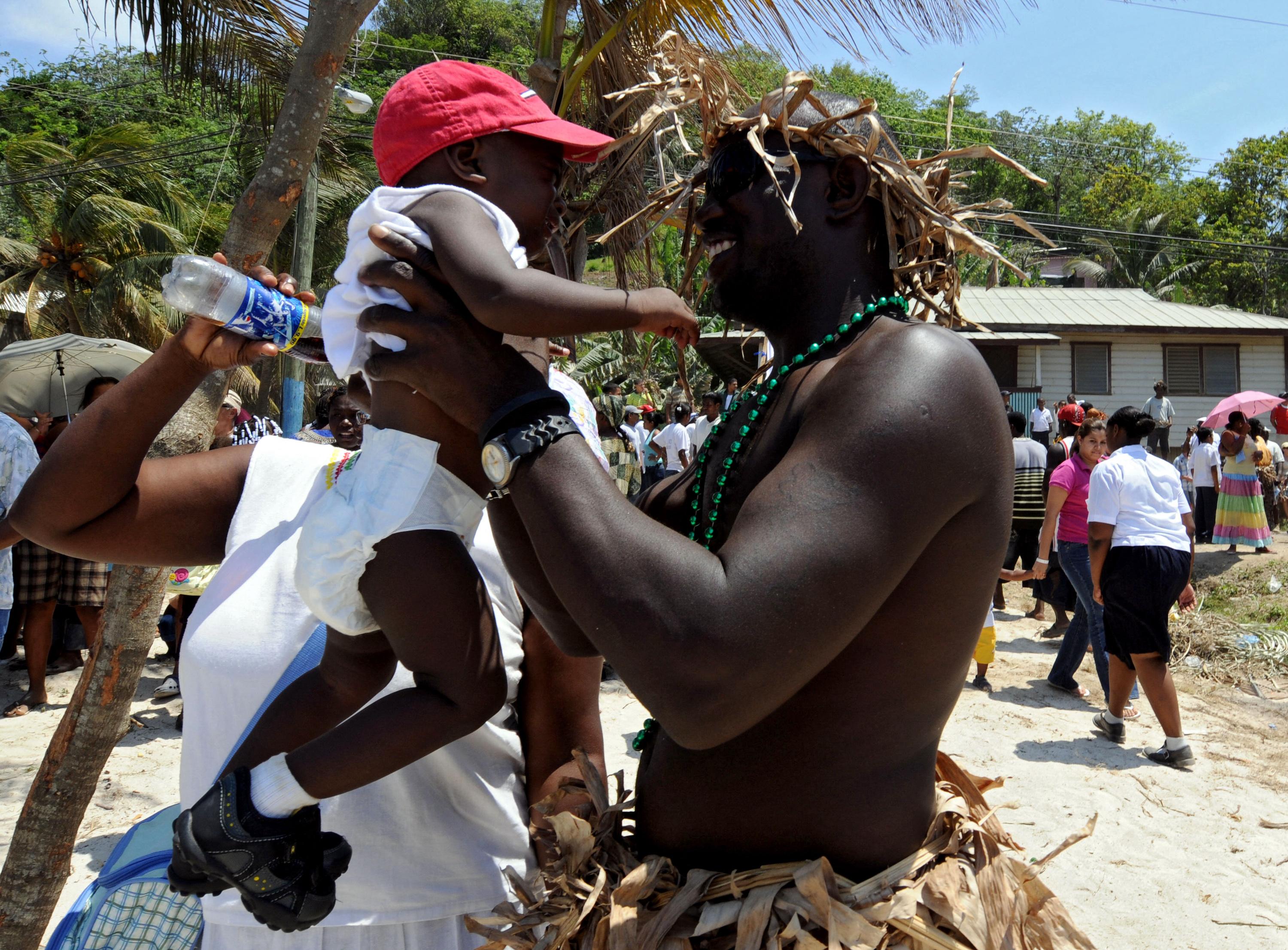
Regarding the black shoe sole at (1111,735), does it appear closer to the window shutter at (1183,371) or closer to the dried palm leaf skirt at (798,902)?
the dried palm leaf skirt at (798,902)

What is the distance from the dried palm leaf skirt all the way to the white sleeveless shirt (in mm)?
219

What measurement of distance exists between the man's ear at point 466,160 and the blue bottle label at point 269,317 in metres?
0.47

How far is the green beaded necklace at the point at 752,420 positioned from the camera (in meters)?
1.57

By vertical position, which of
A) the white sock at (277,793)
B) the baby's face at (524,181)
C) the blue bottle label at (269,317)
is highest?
the baby's face at (524,181)

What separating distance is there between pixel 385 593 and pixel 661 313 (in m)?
0.68

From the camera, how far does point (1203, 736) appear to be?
723 centimetres

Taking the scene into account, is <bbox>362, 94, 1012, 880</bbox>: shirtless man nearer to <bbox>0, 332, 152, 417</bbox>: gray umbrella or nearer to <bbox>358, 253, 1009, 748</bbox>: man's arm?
<bbox>358, 253, 1009, 748</bbox>: man's arm

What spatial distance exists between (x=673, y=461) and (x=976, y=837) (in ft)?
42.3

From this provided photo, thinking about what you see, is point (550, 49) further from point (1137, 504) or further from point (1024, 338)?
point (1024, 338)

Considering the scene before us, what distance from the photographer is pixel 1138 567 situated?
21.6 feet

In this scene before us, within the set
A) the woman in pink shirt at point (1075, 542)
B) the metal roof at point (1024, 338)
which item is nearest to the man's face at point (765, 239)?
the woman in pink shirt at point (1075, 542)

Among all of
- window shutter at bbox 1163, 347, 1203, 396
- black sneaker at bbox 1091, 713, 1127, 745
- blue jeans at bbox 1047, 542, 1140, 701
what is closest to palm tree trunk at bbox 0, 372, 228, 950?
black sneaker at bbox 1091, 713, 1127, 745

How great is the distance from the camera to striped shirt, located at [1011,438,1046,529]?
Result: 10.0 meters

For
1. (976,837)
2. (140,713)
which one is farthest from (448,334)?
(140,713)
